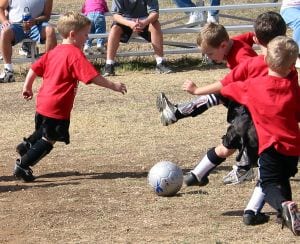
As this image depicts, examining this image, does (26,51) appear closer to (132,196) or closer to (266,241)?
(132,196)

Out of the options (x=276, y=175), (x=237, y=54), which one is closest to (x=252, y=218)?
(x=276, y=175)

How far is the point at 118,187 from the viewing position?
26.9 ft

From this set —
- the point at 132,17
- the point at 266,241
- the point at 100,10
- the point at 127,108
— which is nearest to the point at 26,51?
the point at 100,10

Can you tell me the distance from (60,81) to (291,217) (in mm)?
2917

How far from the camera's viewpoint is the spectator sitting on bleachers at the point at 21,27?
13.6 meters

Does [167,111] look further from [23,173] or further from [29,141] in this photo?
[23,173]

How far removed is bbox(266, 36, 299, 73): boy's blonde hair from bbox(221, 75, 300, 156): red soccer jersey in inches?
3.6

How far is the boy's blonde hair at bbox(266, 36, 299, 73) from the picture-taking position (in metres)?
6.53

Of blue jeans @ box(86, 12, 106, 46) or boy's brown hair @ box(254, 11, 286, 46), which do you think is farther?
blue jeans @ box(86, 12, 106, 46)

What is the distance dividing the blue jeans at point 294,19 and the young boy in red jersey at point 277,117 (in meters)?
4.86

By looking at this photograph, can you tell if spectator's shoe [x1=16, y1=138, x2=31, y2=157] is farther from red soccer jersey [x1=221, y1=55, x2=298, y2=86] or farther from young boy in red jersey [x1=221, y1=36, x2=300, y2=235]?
young boy in red jersey [x1=221, y1=36, x2=300, y2=235]

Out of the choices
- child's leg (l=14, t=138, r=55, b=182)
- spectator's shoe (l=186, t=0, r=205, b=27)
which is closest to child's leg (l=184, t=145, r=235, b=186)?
child's leg (l=14, t=138, r=55, b=182)

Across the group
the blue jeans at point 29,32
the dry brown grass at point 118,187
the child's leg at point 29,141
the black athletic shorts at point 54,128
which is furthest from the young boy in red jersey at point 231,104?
the blue jeans at point 29,32

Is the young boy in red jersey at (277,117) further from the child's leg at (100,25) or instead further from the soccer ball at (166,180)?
the child's leg at (100,25)
